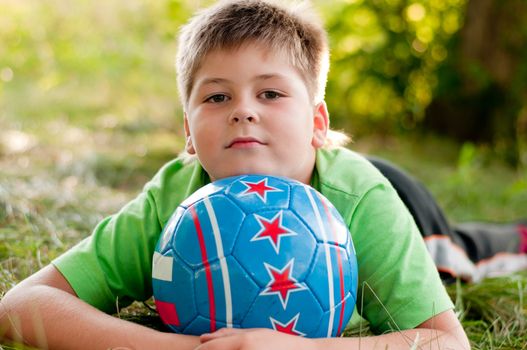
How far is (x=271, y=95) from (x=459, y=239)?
88.3 inches

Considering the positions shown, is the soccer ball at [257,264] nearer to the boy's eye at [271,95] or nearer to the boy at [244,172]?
the boy at [244,172]

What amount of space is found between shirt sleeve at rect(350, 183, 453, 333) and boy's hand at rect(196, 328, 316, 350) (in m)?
0.41

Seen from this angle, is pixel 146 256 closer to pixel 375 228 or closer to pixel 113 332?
pixel 113 332

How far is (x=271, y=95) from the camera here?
7.84 feet

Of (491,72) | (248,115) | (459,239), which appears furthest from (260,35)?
(491,72)

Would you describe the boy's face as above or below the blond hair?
below

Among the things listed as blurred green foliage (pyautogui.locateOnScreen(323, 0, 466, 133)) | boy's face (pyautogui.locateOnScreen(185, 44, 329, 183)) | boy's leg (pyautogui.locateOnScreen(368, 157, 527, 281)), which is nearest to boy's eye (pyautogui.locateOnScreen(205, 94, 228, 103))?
boy's face (pyautogui.locateOnScreen(185, 44, 329, 183))

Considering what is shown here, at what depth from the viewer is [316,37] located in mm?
2695

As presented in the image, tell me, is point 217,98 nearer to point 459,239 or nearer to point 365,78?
point 459,239

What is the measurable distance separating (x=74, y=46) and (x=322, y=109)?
8.46m

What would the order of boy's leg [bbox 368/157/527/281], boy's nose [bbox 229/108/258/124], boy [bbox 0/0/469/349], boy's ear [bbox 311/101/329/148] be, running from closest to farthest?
1. boy [bbox 0/0/469/349]
2. boy's nose [bbox 229/108/258/124]
3. boy's ear [bbox 311/101/329/148]
4. boy's leg [bbox 368/157/527/281]

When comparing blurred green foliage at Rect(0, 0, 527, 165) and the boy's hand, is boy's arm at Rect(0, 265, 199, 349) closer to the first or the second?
the boy's hand

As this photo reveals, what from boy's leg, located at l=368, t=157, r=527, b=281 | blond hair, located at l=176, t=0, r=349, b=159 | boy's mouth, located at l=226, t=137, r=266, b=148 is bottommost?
boy's leg, located at l=368, t=157, r=527, b=281

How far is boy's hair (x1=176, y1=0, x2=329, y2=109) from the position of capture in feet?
7.92
